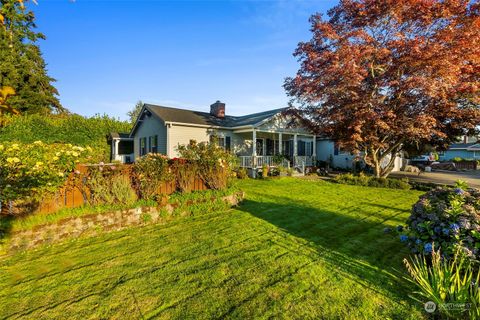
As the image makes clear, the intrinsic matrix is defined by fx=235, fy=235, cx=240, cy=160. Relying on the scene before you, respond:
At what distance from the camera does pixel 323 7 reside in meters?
12.9

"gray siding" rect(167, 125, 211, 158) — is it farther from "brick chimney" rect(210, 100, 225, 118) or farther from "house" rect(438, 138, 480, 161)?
"house" rect(438, 138, 480, 161)

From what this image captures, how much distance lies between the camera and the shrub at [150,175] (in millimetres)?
6312

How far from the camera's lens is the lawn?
2.82 m

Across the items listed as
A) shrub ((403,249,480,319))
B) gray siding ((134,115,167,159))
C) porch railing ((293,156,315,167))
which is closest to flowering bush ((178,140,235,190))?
shrub ((403,249,480,319))

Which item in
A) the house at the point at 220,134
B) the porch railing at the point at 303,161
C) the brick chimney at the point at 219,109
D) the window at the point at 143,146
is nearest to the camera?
the house at the point at 220,134

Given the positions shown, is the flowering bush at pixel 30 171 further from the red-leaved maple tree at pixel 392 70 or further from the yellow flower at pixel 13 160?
the red-leaved maple tree at pixel 392 70

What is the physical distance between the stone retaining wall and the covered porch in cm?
989

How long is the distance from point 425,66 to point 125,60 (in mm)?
16926

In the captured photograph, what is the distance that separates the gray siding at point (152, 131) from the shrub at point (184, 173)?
912cm

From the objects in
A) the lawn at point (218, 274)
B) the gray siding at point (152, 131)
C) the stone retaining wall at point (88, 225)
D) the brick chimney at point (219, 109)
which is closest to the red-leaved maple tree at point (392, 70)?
the lawn at point (218, 274)

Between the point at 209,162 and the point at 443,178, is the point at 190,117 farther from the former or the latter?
the point at 443,178

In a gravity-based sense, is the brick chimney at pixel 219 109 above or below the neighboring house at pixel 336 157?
above

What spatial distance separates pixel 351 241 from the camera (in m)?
4.91

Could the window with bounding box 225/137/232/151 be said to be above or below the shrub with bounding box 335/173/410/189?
above
